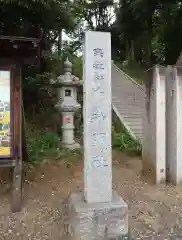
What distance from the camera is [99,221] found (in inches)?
140

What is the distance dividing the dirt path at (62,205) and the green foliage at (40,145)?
0.33 m

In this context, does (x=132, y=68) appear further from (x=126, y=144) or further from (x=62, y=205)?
(x=62, y=205)

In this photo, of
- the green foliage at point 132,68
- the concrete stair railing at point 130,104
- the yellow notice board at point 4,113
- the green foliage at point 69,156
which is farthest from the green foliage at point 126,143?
the green foliage at point 132,68

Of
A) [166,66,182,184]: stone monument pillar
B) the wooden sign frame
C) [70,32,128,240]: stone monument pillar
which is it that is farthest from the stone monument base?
[166,66,182,184]: stone monument pillar

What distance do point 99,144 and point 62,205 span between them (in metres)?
1.51

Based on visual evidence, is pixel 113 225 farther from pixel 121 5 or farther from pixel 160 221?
pixel 121 5

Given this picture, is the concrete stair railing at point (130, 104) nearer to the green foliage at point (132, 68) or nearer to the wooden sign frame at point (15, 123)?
the green foliage at point (132, 68)

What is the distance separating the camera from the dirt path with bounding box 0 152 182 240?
3861mm

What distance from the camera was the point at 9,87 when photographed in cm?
455

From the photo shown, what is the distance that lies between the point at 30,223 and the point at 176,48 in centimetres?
1402

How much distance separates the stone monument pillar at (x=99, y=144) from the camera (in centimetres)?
362

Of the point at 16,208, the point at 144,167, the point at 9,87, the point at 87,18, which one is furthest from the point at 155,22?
the point at 16,208

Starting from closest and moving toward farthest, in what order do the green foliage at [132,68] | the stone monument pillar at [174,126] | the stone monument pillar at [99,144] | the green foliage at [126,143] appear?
the stone monument pillar at [99,144], the stone monument pillar at [174,126], the green foliage at [126,143], the green foliage at [132,68]

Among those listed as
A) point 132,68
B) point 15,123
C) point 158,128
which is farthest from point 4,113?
point 132,68
